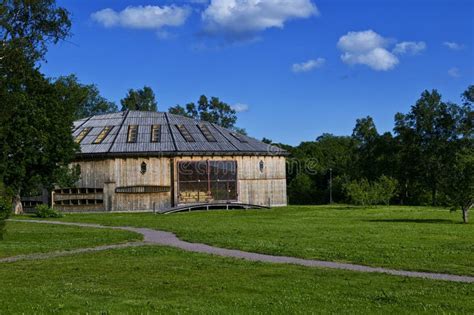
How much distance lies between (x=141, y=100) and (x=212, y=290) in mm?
100641

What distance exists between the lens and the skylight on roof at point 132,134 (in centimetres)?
5809

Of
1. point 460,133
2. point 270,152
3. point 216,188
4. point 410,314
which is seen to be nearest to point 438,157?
point 460,133

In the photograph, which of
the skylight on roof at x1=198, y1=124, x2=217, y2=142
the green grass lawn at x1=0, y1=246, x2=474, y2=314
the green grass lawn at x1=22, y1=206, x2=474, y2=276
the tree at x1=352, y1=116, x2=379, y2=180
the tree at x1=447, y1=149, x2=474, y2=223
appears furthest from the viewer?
the tree at x1=352, y1=116, x2=379, y2=180

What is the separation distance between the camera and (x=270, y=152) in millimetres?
59656

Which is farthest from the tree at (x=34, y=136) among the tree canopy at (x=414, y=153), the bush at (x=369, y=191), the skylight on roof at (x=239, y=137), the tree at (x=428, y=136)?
the tree at (x=428, y=136)

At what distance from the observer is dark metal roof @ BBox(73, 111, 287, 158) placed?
56000mm

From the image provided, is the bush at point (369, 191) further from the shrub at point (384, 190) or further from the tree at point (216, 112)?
the tree at point (216, 112)

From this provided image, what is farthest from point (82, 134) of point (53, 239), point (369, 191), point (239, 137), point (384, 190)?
point (53, 239)

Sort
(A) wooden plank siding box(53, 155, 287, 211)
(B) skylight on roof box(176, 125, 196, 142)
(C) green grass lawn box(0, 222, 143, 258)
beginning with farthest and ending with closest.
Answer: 1. (B) skylight on roof box(176, 125, 196, 142)
2. (A) wooden plank siding box(53, 155, 287, 211)
3. (C) green grass lawn box(0, 222, 143, 258)

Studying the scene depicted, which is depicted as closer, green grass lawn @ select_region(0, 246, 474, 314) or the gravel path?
green grass lawn @ select_region(0, 246, 474, 314)

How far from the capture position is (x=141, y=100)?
363 ft

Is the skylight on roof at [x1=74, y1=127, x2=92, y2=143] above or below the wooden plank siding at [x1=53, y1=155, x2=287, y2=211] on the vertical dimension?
above

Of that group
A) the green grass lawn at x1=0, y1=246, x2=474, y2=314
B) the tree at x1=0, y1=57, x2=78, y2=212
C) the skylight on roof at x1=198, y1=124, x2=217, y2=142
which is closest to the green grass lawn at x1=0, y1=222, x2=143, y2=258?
the green grass lawn at x1=0, y1=246, x2=474, y2=314

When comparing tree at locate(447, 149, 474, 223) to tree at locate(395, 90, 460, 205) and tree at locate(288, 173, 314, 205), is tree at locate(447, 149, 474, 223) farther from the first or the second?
tree at locate(288, 173, 314, 205)
